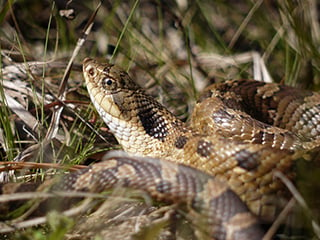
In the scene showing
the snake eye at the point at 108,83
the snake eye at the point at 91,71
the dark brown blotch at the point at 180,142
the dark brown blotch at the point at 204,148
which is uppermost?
the snake eye at the point at 91,71

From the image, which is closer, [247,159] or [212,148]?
[247,159]

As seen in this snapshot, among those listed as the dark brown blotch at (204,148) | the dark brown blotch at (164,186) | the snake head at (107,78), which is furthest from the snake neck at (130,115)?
the dark brown blotch at (164,186)

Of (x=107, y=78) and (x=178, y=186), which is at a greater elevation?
(x=107, y=78)

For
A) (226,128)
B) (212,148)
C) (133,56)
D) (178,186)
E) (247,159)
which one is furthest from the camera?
(133,56)

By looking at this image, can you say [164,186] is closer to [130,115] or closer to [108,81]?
[130,115]

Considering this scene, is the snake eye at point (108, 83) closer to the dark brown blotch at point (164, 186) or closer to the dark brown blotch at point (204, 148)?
the dark brown blotch at point (204, 148)

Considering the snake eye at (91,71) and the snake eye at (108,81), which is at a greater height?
the snake eye at (91,71)

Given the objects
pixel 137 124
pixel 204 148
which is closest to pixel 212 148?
pixel 204 148
